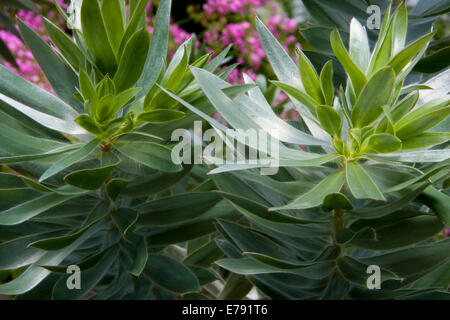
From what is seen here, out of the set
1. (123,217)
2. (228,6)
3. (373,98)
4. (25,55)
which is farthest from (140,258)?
(228,6)

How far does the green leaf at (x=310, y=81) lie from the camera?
1.38 ft

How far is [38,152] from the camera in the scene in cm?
44

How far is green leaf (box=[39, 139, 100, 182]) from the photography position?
1.29ft

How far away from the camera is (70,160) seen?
41cm

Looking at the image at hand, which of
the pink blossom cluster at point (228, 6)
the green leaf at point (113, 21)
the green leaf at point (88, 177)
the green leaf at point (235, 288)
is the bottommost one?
the green leaf at point (235, 288)

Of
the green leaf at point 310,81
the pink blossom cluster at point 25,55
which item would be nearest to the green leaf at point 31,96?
the green leaf at point 310,81

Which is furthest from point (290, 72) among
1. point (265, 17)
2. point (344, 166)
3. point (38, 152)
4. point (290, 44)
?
point (265, 17)

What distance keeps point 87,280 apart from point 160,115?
0.19m

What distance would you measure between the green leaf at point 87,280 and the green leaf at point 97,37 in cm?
19

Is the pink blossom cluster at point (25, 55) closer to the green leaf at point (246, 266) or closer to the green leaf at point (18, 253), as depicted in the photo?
the green leaf at point (18, 253)

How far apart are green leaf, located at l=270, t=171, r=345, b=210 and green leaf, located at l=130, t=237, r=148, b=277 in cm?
15

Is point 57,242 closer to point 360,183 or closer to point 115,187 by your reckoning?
point 115,187
